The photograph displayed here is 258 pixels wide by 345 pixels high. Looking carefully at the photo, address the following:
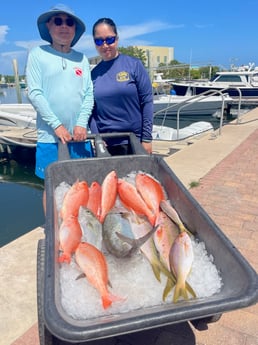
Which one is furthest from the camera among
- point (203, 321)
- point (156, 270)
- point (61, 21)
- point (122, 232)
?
point (61, 21)

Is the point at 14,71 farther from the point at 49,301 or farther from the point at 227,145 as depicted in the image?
the point at 49,301

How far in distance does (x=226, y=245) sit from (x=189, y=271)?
195 mm

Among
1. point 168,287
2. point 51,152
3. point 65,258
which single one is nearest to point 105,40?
point 51,152

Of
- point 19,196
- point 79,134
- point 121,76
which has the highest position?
point 121,76

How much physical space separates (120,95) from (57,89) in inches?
22.2

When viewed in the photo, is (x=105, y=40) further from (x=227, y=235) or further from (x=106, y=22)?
(x=227, y=235)

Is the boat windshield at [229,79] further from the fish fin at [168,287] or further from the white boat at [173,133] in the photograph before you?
the fish fin at [168,287]

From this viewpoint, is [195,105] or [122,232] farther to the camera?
[195,105]

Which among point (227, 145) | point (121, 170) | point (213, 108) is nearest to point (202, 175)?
point (227, 145)

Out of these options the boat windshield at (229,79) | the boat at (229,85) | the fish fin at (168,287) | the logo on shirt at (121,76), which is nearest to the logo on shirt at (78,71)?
the logo on shirt at (121,76)

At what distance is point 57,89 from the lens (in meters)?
2.65

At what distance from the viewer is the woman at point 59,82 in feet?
8.49

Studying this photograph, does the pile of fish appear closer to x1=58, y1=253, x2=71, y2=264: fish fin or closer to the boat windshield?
x1=58, y1=253, x2=71, y2=264: fish fin

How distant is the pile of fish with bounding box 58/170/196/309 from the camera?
1.33 meters
